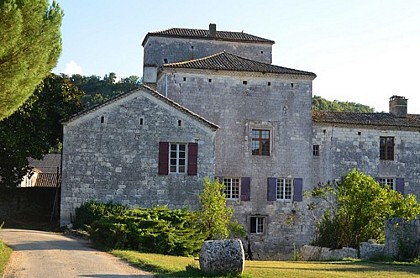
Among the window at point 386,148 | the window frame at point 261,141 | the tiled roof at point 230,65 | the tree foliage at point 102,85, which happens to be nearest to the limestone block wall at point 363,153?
the window at point 386,148

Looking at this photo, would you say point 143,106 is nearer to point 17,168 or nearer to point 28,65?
point 17,168

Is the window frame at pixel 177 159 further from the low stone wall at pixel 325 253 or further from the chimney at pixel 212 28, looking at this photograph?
the chimney at pixel 212 28

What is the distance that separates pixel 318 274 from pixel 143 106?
14970 millimetres

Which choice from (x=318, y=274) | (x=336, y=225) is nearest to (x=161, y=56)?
(x=336, y=225)

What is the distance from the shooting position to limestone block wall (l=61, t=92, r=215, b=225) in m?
27.3

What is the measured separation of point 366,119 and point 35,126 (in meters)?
17.5

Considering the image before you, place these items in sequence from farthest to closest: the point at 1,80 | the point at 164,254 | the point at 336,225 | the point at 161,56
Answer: the point at 161,56 < the point at 336,225 < the point at 164,254 < the point at 1,80

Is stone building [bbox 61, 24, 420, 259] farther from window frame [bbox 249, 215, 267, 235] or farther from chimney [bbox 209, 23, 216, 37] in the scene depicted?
chimney [bbox 209, 23, 216, 37]

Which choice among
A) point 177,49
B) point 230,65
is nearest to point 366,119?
point 230,65

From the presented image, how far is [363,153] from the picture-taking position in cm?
3309

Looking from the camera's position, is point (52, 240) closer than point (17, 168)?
Yes

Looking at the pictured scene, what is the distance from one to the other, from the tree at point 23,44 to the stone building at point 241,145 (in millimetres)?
11348

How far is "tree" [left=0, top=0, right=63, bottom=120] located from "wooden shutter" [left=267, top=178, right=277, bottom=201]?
Answer: 679 inches

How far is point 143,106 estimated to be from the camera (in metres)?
28.1
